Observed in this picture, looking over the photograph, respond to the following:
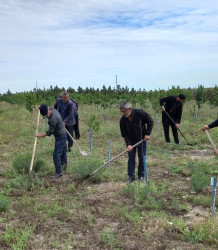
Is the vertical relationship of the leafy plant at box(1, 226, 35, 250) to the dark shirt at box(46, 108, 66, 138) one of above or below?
below

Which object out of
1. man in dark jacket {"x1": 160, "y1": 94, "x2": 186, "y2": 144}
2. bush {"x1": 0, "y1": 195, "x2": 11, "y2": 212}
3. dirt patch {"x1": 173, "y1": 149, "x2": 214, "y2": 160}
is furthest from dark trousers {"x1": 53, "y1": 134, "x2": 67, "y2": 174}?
man in dark jacket {"x1": 160, "y1": 94, "x2": 186, "y2": 144}

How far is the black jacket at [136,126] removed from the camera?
5922 millimetres

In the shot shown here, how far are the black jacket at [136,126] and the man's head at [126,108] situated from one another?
153 mm

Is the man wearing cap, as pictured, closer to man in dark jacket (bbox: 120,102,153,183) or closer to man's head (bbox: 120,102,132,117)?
man in dark jacket (bbox: 120,102,153,183)

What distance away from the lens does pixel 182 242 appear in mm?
3953

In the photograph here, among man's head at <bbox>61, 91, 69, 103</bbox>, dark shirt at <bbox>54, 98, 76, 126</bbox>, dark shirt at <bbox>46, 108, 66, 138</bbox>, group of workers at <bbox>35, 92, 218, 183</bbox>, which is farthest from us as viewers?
dark shirt at <bbox>54, 98, 76, 126</bbox>

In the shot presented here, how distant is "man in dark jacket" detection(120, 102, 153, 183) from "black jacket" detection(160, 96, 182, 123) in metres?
3.87

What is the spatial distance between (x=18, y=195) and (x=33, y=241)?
6.06 feet

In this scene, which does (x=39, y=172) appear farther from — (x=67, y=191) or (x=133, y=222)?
(x=133, y=222)

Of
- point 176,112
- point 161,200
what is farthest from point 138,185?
point 176,112

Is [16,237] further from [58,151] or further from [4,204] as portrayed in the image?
[58,151]

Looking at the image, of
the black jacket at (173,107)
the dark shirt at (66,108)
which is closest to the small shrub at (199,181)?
the dark shirt at (66,108)

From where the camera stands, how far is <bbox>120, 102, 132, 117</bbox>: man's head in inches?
222

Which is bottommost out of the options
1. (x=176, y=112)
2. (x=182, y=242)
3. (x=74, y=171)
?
(x=182, y=242)
